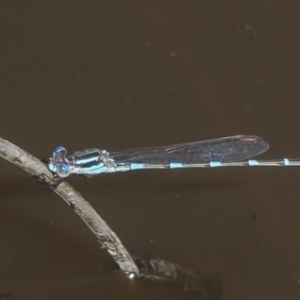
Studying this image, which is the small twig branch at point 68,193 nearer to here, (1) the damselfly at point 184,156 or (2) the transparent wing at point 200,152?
(1) the damselfly at point 184,156

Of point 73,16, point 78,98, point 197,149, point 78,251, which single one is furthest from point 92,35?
point 78,251

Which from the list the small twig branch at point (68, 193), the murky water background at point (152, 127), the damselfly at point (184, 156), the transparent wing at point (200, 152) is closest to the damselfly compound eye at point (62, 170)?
the small twig branch at point (68, 193)

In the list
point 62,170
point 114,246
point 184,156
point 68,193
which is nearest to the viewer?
point 68,193

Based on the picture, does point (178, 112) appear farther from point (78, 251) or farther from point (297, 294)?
point (297, 294)

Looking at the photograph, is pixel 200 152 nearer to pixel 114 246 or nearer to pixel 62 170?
pixel 114 246

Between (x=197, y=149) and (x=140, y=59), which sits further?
(x=140, y=59)

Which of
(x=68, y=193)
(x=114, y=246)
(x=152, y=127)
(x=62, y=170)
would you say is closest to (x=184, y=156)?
(x=152, y=127)

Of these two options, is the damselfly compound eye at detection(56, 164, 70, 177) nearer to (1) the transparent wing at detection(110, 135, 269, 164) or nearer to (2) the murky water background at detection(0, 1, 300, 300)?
(1) the transparent wing at detection(110, 135, 269, 164)
